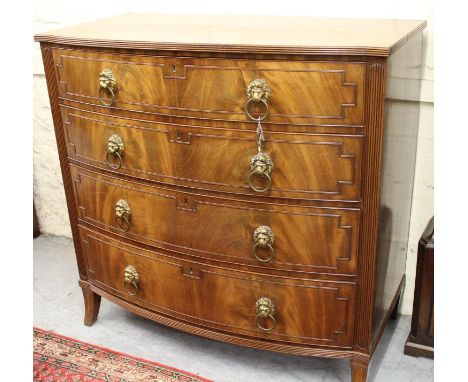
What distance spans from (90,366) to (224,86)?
4.00ft

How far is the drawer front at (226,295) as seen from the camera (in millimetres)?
1808

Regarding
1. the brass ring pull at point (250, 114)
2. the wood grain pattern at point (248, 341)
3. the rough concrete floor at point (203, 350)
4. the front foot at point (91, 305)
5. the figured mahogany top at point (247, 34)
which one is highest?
the figured mahogany top at point (247, 34)

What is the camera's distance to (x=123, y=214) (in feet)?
6.54

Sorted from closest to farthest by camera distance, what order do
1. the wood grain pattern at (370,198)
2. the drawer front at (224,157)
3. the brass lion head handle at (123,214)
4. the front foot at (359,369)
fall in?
the wood grain pattern at (370,198) < the drawer front at (224,157) < the front foot at (359,369) < the brass lion head handle at (123,214)

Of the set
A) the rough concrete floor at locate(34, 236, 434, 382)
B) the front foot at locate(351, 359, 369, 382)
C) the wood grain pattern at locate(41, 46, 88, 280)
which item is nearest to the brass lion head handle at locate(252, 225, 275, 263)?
the front foot at locate(351, 359, 369, 382)

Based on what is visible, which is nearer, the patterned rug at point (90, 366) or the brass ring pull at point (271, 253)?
the brass ring pull at point (271, 253)

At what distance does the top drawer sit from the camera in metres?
1.54

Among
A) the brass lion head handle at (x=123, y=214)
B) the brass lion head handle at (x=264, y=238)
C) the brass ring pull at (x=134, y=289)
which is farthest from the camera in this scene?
the brass ring pull at (x=134, y=289)

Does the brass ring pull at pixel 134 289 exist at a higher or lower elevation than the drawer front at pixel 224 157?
lower

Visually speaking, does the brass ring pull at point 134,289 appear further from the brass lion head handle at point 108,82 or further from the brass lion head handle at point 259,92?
the brass lion head handle at point 259,92

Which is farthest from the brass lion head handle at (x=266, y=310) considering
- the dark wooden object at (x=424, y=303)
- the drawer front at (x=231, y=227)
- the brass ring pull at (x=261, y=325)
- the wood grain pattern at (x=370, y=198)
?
the dark wooden object at (x=424, y=303)

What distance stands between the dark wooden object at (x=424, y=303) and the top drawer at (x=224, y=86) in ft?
2.33

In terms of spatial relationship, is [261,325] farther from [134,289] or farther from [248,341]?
[134,289]
